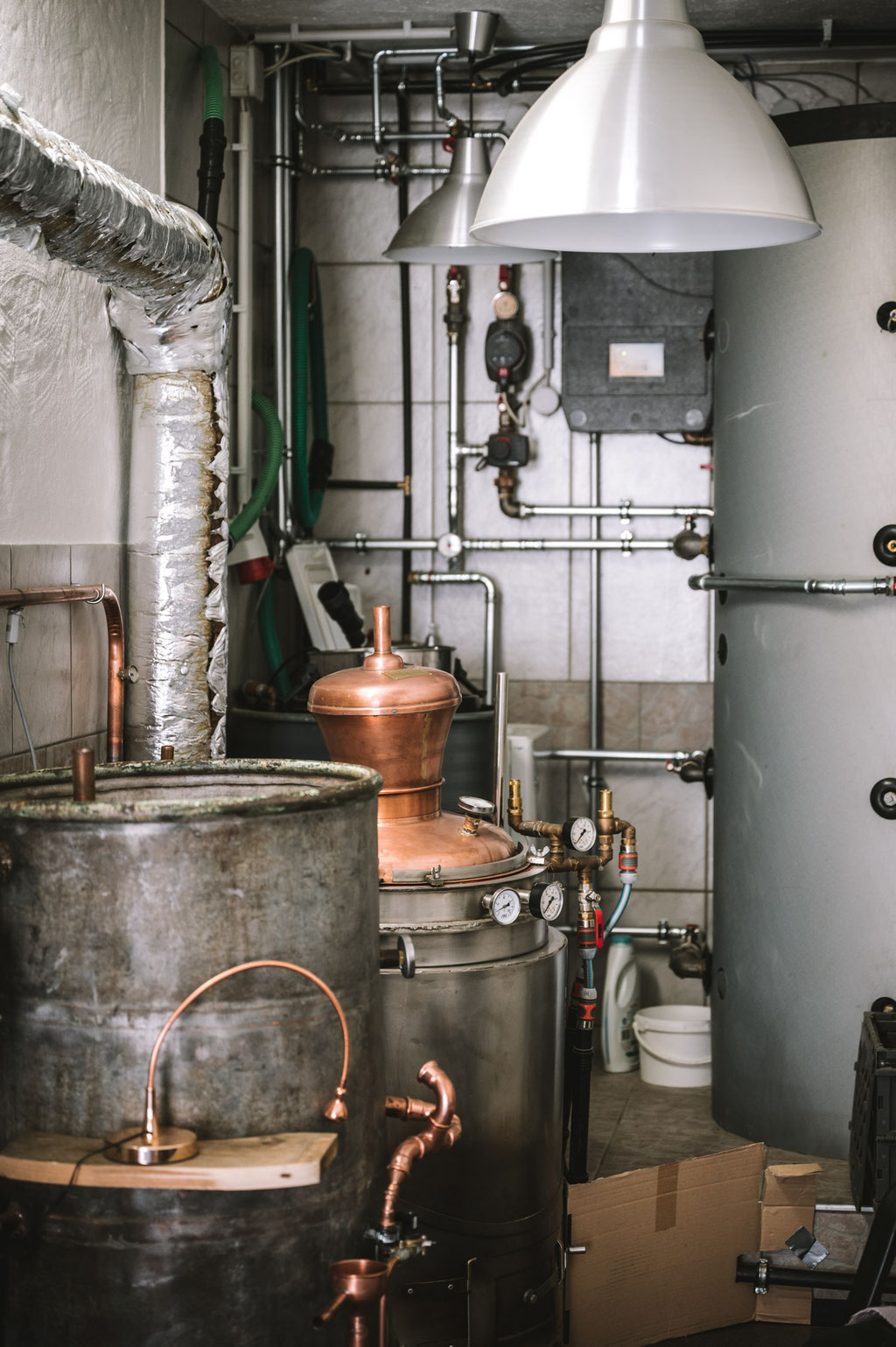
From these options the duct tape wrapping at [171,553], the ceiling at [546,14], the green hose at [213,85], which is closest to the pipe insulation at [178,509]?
the duct tape wrapping at [171,553]

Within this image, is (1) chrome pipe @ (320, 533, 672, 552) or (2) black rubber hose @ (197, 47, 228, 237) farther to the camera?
(1) chrome pipe @ (320, 533, 672, 552)

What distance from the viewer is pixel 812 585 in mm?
3322

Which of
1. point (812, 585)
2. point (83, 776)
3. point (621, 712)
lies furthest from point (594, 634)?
point (83, 776)

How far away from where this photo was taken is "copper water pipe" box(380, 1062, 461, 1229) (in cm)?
178

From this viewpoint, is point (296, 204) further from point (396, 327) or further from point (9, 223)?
point (9, 223)

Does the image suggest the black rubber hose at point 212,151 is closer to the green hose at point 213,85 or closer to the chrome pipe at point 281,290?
the green hose at point 213,85

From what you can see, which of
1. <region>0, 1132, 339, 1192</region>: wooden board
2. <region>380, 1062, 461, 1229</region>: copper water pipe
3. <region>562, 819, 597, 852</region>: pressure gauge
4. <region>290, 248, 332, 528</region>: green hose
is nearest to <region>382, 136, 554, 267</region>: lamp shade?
<region>290, 248, 332, 528</region>: green hose

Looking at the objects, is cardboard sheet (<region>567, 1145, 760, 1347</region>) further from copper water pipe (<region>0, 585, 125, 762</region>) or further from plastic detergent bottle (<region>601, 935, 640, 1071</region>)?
plastic detergent bottle (<region>601, 935, 640, 1071</region>)

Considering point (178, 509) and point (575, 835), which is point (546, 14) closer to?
point (178, 509)

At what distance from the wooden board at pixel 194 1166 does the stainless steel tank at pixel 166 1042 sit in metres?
0.03

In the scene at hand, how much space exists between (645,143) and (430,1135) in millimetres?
1270

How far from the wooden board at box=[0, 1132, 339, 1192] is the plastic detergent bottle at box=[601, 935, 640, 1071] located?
2.70 meters

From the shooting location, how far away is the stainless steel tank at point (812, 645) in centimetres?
331

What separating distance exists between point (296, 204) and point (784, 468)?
179cm
